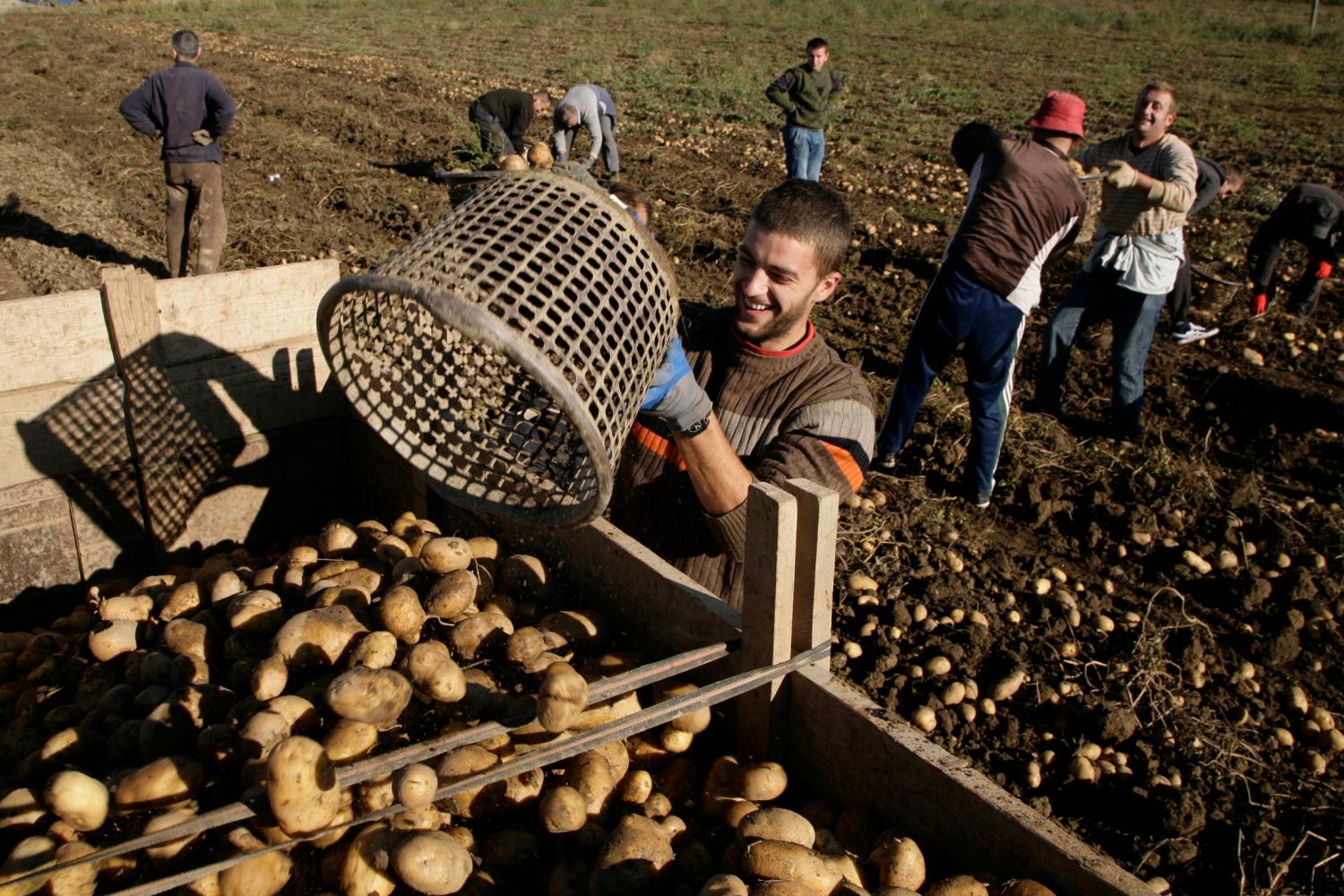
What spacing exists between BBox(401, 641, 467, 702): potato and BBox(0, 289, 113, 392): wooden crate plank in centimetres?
190

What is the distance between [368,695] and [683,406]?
34.3 inches

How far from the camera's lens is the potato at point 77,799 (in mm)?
1777

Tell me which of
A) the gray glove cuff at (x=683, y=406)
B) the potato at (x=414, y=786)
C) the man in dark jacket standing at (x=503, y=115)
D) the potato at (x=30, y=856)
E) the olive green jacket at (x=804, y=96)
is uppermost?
the olive green jacket at (x=804, y=96)

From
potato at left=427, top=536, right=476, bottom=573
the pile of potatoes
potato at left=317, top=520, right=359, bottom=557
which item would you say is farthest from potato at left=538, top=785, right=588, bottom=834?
potato at left=317, top=520, right=359, bottom=557

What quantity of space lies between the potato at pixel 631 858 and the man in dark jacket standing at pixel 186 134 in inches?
268

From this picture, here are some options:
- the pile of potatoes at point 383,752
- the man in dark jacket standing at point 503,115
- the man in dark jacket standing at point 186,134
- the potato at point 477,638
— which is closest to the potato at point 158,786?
the pile of potatoes at point 383,752

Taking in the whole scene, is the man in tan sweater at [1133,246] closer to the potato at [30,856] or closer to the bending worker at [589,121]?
the potato at [30,856]

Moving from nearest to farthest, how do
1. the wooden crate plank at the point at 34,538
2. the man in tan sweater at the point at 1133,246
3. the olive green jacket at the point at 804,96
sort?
the wooden crate plank at the point at 34,538
the man in tan sweater at the point at 1133,246
the olive green jacket at the point at 804,96

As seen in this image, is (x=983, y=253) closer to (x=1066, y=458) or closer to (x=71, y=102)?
(x=1066, y=458)

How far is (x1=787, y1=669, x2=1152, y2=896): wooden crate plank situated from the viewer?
5.47 ft

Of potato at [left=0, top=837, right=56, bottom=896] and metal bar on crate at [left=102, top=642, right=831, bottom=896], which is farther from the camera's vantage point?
potato at [left=0, top=837, right=56, bottom=896]

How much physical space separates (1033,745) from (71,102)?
17.5 meters

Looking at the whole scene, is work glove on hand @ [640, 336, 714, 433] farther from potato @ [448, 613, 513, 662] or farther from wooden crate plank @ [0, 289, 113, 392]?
wooden crate plank @ [0, 289, 113, 392]

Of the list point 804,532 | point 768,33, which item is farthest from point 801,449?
point 768,33
